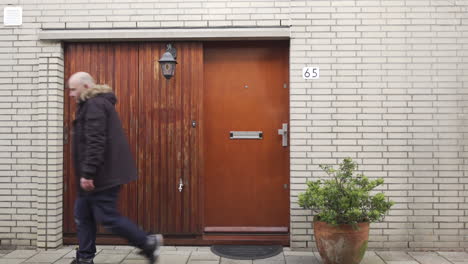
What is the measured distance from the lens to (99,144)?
396 centimetres

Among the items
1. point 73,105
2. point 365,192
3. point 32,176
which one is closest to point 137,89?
point 73,105

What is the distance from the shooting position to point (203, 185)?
5586 mm

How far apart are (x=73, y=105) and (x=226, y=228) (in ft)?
8.29

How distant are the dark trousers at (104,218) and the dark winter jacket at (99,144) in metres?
0.09

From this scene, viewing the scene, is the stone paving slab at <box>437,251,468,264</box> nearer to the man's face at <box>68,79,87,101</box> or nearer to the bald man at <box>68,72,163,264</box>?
the bald man at <box>68,72,163,264</box>

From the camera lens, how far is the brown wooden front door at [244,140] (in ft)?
18.5

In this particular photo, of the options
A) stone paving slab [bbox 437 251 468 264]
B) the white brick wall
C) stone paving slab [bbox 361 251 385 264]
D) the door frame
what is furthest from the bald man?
stone paving slab [bbox 437 251 468 264]

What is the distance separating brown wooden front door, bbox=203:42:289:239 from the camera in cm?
565

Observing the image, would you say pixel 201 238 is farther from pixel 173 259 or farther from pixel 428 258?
pixel 428 258

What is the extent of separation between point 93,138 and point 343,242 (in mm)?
2668

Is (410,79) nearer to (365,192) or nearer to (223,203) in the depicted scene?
(365,192)

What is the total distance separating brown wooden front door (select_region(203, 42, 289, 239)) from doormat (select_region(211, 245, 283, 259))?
247 millimetres

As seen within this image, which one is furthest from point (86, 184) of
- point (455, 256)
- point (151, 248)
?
point (455, 256)

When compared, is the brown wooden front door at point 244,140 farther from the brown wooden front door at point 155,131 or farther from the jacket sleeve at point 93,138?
the jacket sleeve at point 93,138
